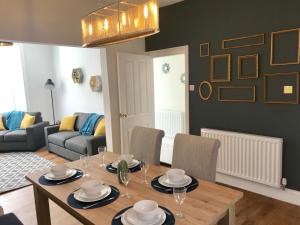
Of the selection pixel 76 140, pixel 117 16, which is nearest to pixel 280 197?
pixel 117 16

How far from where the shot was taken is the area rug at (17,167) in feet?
11.3

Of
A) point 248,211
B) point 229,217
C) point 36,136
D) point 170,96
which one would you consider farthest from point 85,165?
point 36,136

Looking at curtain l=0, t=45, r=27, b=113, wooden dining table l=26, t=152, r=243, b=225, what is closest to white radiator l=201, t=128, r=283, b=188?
wooden dining table l=26, t=152, r=243, b=225

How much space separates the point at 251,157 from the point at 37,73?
239 inches

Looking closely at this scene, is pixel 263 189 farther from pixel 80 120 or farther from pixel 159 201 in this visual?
pixel 80 120

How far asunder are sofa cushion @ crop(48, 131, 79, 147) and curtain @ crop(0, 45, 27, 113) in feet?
7.20

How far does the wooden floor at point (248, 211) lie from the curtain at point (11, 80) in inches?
162

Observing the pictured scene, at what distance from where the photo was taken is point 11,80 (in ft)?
21.2

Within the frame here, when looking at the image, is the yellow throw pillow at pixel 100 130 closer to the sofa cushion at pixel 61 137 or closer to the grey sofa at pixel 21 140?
the sofa cushion at pixel 61 137

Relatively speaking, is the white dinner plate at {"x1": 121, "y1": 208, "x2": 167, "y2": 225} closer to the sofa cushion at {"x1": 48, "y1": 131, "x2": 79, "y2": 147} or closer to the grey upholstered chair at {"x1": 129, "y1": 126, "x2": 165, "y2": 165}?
the grey upholstered chair at {"x1": 129, "y1": 126, "x2": 165, "y2": 165}

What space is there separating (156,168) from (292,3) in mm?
2280

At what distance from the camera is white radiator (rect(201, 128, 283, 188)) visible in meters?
2.64

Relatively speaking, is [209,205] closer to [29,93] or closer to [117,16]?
[117,16]

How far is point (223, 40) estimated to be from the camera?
3.05m
